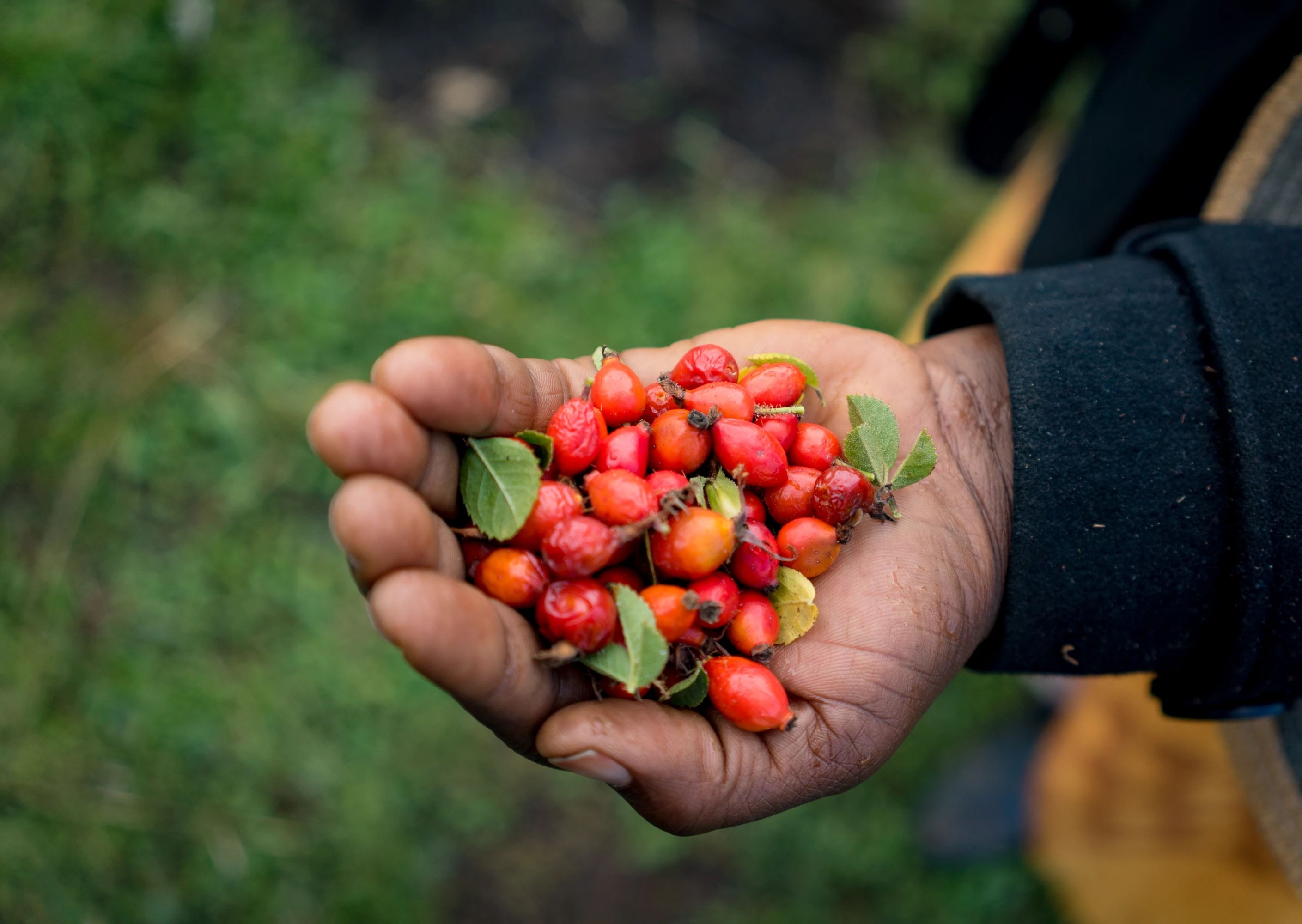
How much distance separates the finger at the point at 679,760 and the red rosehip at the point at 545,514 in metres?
0.47

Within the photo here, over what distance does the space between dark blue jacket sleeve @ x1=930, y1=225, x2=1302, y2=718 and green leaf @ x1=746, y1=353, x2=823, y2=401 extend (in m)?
0.58

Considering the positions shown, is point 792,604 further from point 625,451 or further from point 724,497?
point 625,451

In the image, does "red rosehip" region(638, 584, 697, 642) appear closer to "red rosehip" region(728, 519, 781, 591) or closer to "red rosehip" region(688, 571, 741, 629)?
"red rosehip" region(688, 571, 741, 629)

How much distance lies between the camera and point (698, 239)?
5.35 meters

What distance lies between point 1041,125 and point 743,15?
214 cm

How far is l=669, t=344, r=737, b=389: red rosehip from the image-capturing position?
2695 mm

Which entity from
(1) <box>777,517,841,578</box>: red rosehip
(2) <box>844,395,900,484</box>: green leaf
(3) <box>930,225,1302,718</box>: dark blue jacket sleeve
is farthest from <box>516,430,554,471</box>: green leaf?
(3) <box>930,225,1302,718</box>: dark blue jacket sleeve

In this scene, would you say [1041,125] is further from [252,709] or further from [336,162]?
[252,709]

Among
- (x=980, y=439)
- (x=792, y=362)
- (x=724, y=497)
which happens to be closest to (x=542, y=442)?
(x=724, y=497)

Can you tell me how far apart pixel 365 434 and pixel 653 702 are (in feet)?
3.32

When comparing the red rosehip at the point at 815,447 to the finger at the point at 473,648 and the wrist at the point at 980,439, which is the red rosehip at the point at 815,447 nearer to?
the wrist at the point at 980,439

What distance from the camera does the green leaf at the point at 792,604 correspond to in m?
2.38

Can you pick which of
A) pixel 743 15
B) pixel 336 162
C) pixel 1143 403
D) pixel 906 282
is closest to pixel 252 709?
pixel 336 162

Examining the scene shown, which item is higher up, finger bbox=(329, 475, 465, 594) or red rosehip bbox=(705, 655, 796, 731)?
finger bbox=(329, 475, 465, 594)
